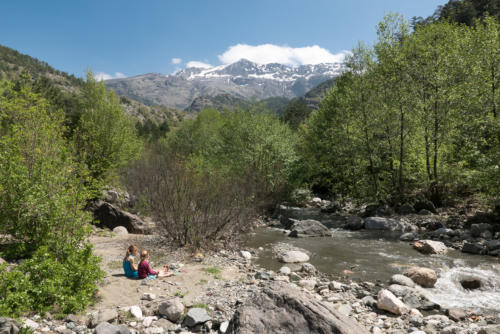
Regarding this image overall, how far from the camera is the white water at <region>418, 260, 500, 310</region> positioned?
8031 mm

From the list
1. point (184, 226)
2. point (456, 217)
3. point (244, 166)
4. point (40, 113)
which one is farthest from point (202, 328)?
point (456, 217)

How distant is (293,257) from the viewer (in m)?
12.1

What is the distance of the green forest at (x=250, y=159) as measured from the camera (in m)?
7.84

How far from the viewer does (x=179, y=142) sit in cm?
4797

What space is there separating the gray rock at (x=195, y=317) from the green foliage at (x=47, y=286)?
2.25 meters

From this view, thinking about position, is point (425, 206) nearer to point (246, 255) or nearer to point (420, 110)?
point (420, 110)

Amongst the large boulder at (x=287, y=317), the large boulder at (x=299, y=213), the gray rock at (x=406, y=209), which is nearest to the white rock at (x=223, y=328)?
the large boulder at (x=287, y=317)

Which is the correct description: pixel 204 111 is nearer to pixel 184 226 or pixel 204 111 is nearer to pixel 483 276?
pixel 184 226

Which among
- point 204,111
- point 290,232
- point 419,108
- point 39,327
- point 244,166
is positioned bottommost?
point 290,232

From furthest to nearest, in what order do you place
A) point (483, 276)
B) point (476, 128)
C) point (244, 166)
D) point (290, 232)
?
1. point (244, 166)
2. point (476, 128)
3. point (290, 232)
4. point (483, 276)

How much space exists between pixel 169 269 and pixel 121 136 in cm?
1776

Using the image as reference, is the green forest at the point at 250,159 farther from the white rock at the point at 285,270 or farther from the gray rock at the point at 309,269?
the gray rock at the point at 309,269

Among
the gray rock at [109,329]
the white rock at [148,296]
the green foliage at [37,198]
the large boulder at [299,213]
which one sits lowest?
the large boulder at [299,213]

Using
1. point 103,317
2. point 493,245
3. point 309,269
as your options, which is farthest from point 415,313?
point 493,245
